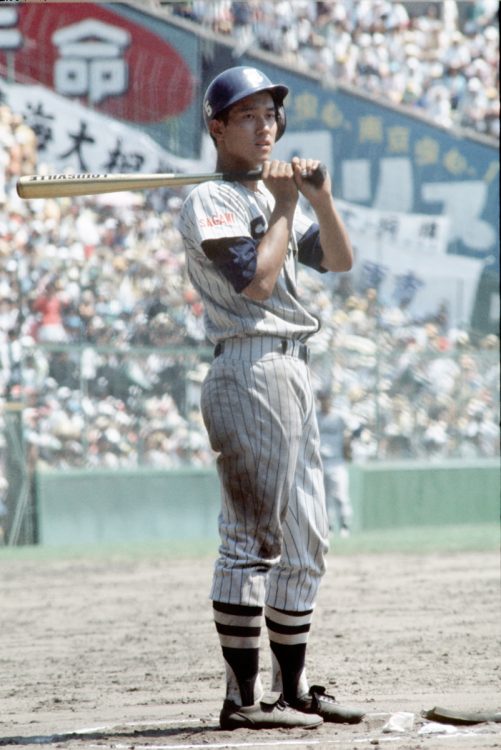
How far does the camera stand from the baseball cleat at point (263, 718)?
137 inches

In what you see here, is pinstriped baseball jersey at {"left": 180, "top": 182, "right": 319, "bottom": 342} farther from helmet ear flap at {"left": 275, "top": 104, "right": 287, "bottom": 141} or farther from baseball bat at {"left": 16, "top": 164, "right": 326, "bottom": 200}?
helmet ear flap at {"left": 275, "top": 104, "right": 287, "bottom": 141}

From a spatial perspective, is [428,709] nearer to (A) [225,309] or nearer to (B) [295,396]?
(B) [295,396]

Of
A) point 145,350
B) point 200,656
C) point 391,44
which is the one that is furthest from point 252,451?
point 391,44

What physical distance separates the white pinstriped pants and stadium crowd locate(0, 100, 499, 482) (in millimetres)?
9369

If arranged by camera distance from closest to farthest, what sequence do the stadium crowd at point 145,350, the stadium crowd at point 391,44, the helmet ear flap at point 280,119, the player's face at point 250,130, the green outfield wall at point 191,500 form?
the player's face at point 250,130 → the helmet ear flap at point 280,119 → the stadium crowd at point 145,350 → the green outfield wall at point 191,500 → the stadium crowd at point 391,44

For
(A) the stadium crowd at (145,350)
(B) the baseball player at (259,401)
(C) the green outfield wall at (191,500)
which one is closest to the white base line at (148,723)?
(B) the baseball player at (259,401)

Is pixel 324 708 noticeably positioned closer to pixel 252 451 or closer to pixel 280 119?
pixel 252 451

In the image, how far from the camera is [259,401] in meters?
3.49

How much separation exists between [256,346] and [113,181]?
661mm

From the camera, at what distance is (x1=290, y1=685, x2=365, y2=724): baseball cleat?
11.7 ft

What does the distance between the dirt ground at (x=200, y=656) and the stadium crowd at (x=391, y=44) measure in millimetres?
8616

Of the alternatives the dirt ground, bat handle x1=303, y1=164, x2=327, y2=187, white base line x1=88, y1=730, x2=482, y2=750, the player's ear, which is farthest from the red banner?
white base line x1=88, y1=730, x2=482, y2=750

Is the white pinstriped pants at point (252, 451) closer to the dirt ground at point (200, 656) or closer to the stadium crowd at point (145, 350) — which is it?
the dirt ground at point (200, 656)

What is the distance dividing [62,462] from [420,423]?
4058mm
